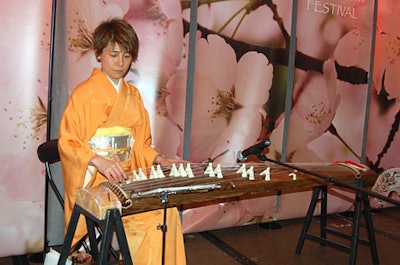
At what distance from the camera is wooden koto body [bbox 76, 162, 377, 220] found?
5.09ft

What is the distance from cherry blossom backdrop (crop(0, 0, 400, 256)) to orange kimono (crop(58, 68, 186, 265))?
0.76 metres

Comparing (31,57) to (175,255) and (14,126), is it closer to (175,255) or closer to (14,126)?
(14,126)

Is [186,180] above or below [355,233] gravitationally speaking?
above

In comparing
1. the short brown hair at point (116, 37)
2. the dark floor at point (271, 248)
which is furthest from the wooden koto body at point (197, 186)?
the dark floor at point (271, 248)

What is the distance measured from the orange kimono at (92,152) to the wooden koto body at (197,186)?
20 cm

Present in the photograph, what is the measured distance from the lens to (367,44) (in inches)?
152

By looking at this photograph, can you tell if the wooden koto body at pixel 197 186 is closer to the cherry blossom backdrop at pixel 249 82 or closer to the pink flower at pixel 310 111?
the cherry blossom backdrop at pixel 249 82

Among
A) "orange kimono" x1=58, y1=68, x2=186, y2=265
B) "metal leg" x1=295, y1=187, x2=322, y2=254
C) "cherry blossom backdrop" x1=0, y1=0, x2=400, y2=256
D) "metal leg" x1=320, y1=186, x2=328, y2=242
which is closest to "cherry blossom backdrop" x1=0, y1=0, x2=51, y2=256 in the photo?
"cherry blossom backdrop" x1=0, y1=0, x2=400, y2=256

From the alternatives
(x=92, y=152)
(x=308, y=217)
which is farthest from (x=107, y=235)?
(x=308, y=217)

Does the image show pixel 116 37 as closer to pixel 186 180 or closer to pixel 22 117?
pixel 186 180

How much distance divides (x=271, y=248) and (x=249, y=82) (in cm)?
132

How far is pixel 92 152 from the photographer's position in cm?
179

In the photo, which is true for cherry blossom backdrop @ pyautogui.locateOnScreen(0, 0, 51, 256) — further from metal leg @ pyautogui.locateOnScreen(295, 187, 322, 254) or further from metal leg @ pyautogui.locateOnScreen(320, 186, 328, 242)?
metal leg @ pyautogui.locateOnScreen(320, 186, 328, 242)

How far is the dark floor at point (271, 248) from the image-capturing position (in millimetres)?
2869
